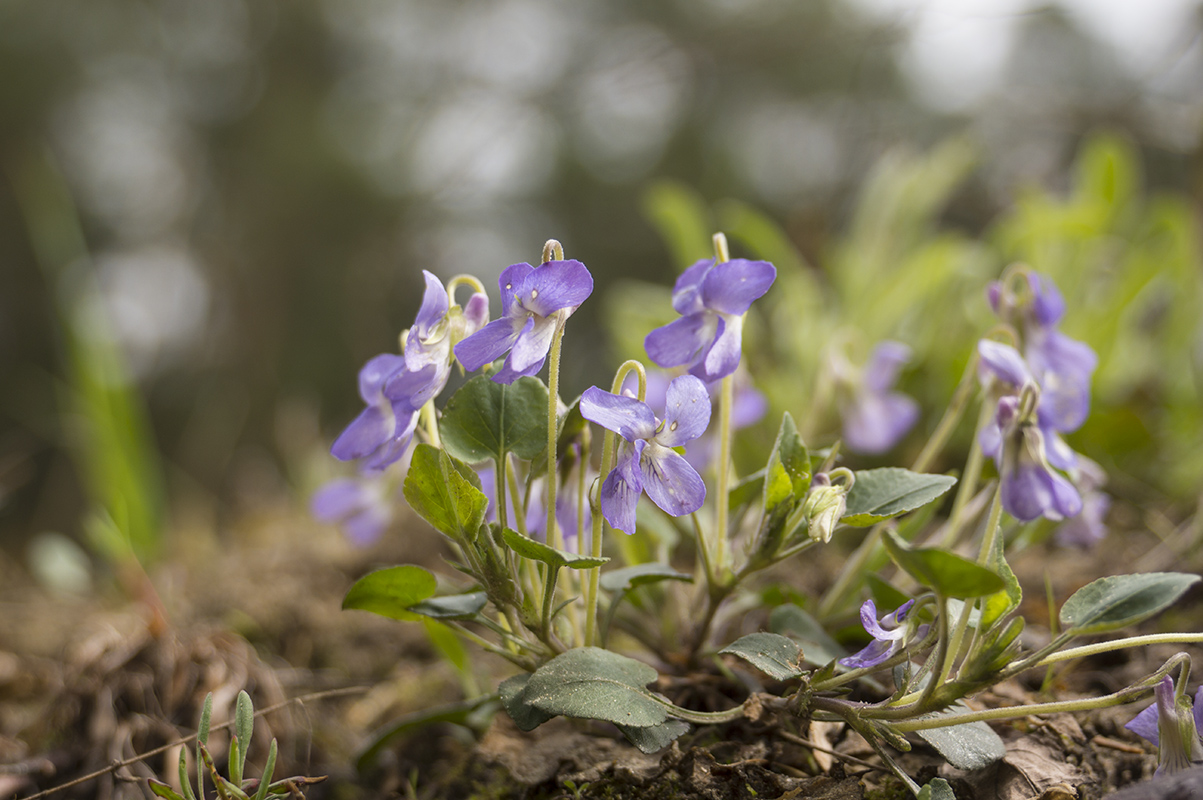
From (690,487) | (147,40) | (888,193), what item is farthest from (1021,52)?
(147,40)

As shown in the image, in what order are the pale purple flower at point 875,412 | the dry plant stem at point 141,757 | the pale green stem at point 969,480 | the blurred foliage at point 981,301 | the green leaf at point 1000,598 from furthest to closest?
the blurred foliage at point 981,301 < the pale purple flower at point 875,412 < the pale green stem at point 969,480 < the dry plant stem at point 141,757 < the green leaf at point 1000,598

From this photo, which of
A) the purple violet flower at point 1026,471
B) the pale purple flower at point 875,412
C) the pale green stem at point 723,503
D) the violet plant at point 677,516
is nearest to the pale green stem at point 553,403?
the violet plant at point 677,516

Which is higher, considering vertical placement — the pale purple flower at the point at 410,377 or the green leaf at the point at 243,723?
the pale purple flower at the point at 410,377

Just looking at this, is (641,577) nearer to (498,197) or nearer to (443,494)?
(443,494)

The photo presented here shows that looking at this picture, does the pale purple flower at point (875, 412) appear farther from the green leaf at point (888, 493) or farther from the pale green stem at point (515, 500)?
the pale green stem at point (515, 500)

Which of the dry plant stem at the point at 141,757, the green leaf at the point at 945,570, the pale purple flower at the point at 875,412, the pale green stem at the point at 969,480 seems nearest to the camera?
the green leaf at the point at 945,570

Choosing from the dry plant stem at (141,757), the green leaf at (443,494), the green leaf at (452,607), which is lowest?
the dry plant stem at (141,757)

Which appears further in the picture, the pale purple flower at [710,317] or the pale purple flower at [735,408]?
the pale purple flower at [735,408]
